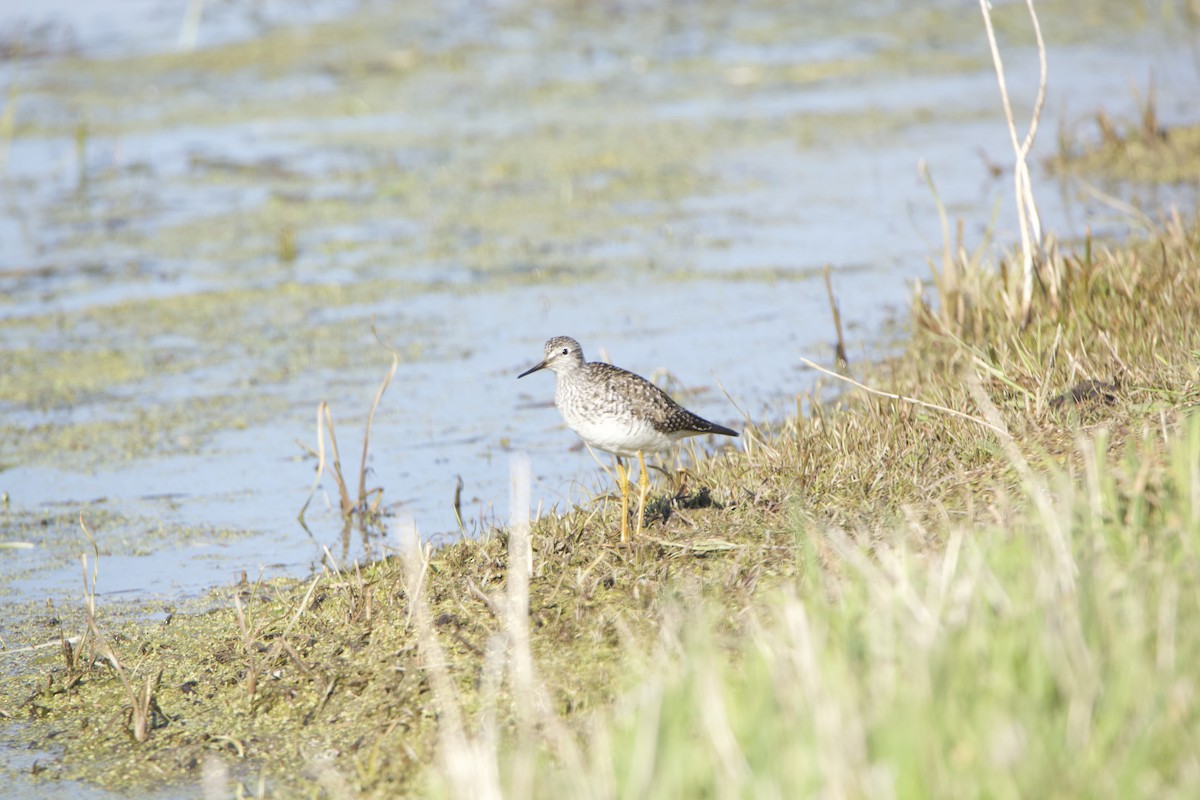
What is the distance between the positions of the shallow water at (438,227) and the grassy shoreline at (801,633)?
104 cm

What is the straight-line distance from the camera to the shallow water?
7203mm

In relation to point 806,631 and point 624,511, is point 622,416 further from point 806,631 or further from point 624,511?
point 806,631

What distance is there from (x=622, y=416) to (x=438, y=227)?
21.0 ft

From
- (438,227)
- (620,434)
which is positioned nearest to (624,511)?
(620,434)

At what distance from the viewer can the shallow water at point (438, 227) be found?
7203 millimetres

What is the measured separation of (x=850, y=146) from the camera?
12.9m

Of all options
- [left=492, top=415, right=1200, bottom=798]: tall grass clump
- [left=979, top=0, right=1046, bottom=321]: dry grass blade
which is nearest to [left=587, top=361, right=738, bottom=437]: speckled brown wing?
[left=492, top=415, right=1200, bottom=798]: tall grass clump

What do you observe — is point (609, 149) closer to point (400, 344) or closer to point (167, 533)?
point (400, 344)

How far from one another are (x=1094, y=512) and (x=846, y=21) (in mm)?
15139

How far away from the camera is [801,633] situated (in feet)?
10.2

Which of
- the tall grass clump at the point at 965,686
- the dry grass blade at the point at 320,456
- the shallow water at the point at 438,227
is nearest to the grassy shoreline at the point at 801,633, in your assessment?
the tall grass clump at the point at 965,686

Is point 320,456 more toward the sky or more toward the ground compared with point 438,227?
more toward the ground

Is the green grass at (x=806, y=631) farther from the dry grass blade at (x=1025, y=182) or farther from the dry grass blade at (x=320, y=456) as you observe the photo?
the dry grass blade at (x=320, y=456)

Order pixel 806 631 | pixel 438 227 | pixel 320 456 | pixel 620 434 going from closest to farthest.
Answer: pixel 806 631
pixel 620 434
pixel 320 456
pixel 438 227
